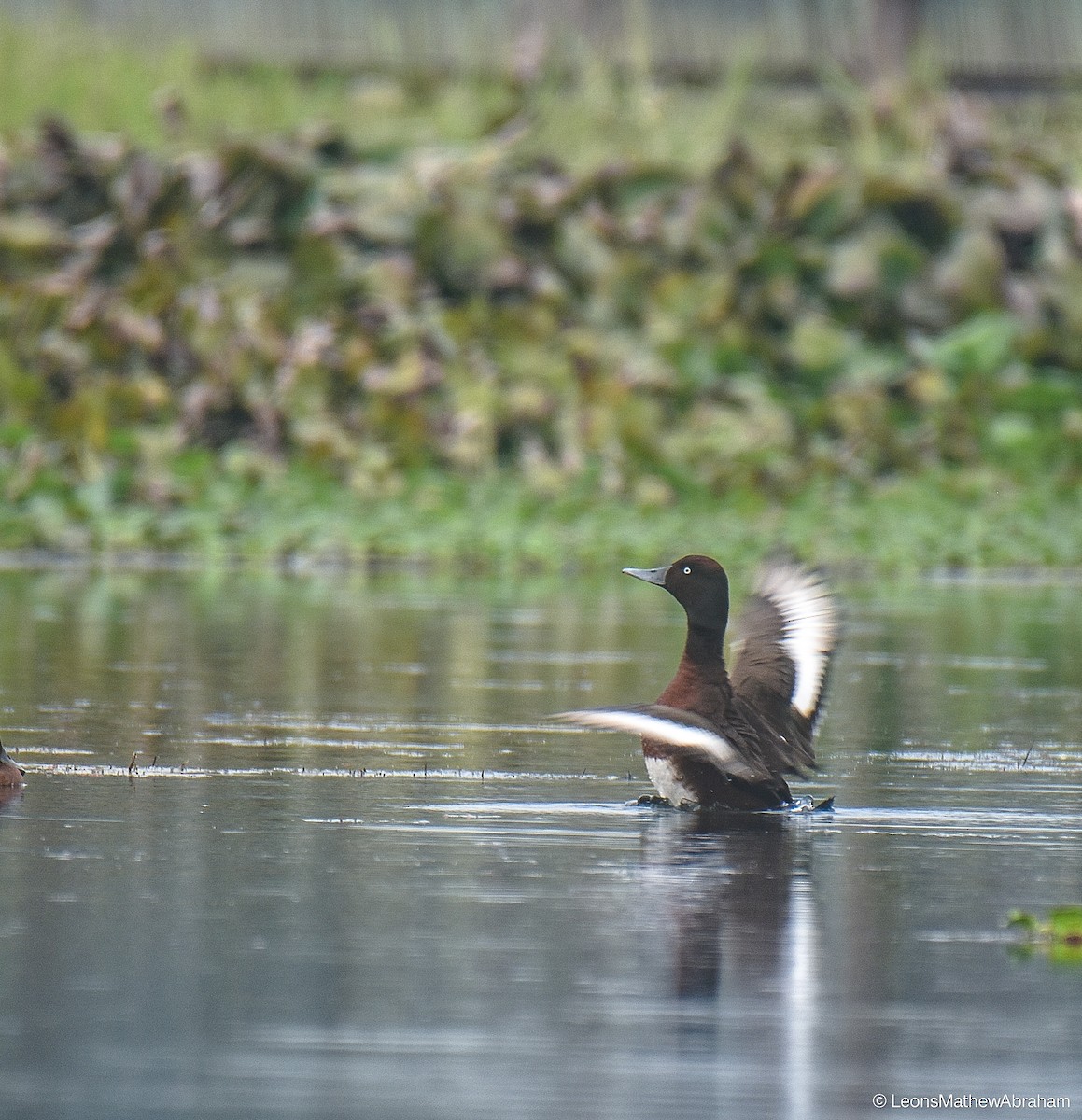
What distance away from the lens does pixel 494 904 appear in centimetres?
501

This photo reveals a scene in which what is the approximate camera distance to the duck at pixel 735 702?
5.93 metres

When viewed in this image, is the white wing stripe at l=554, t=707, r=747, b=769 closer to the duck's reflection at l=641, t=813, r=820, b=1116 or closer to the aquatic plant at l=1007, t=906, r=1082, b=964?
the duck's reflection at l=641, t=813, r=820, b=1116

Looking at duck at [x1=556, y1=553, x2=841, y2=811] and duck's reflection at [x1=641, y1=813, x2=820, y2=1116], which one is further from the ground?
duck at [x1=556, y1=553, x2=841, y2=811]

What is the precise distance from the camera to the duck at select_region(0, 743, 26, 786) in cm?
635

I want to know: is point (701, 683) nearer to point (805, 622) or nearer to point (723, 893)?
point (805, 622)

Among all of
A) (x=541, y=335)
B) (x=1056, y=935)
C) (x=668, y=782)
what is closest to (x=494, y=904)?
(x=1056, y=935)

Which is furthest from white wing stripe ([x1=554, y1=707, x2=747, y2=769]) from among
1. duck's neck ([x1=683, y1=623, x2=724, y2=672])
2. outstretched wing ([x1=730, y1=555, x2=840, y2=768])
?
outstretched wing ([x1=730, y1=555, x2=840, y2=768])

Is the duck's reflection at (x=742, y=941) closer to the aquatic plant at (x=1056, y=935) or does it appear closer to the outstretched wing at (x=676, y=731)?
Answer: the outstretched wing at (x=676, y=731)

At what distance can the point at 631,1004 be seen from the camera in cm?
420

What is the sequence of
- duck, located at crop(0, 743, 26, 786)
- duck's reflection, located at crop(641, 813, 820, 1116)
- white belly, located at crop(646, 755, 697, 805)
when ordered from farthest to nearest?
duck, located at crop(0, 743, 26, 786) < white belly, located at crop(646, 755, 697, 805) < duck's reflection, located at crop(641, 813, 820, 1116)

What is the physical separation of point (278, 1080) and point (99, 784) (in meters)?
2.99

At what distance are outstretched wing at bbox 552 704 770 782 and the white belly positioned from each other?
0.03 m

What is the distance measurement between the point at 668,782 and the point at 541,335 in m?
11.8

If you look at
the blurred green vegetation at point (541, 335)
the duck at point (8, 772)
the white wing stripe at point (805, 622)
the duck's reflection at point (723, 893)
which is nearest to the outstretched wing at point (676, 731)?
the duck's reflection at point (723, 893)
